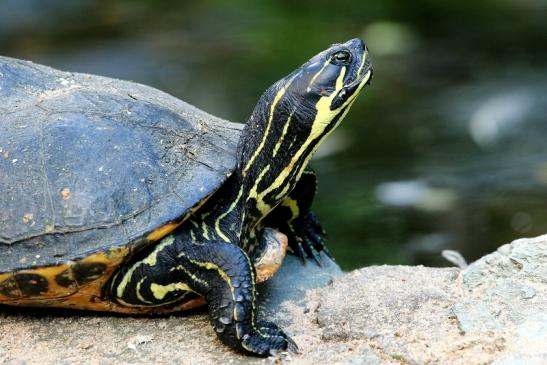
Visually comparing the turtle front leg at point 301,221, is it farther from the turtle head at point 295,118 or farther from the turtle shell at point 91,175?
the turtle shell at point 91,175

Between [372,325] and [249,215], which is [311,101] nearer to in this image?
[249,215]

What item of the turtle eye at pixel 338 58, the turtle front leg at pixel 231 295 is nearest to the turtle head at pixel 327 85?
the turtle eye at pixel 338 58

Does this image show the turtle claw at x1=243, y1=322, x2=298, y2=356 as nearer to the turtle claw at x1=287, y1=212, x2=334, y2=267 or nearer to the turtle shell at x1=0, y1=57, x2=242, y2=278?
the turtle shell at x1=0, y1=57, x2=242, y2=278

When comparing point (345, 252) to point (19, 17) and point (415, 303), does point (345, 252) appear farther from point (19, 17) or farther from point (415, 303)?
point (19, 17)

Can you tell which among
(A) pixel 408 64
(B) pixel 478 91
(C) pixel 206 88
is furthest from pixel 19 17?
(B) pixel 478 91

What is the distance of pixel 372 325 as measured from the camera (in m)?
4.30

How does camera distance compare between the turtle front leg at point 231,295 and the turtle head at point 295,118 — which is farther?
the turtle head at point 295,118

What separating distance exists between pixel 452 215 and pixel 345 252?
1630 millimetres

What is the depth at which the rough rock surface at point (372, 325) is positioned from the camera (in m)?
4.00

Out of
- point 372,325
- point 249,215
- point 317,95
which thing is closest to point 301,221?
point 249,215

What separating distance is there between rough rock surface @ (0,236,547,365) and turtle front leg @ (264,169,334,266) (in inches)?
25.5

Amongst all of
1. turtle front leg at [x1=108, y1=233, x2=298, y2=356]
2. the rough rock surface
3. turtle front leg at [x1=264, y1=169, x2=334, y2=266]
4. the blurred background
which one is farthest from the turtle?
the blurred background

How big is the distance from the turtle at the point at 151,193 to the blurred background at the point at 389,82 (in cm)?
338

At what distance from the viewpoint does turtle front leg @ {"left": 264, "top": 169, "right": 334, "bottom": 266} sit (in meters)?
5.46
